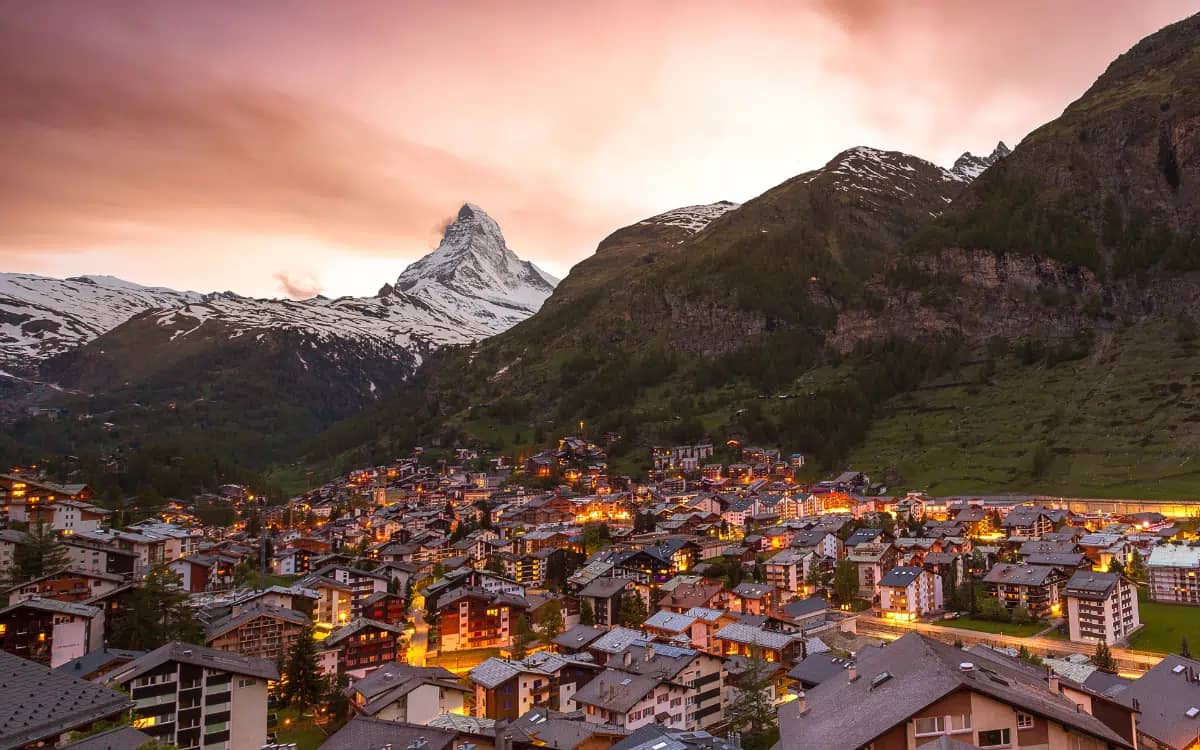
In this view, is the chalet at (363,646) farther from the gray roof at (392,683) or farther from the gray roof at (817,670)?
the gray roof at (817,670)

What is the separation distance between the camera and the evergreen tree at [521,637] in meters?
60.7

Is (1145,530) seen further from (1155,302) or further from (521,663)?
(1155,302)

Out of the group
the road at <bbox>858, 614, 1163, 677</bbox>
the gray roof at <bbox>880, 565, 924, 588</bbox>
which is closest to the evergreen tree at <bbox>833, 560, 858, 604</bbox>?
the gray roof at <bbox>880, 565, 924, 588</bbox>

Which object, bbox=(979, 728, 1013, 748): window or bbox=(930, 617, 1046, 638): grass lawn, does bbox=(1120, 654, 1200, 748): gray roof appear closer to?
bbox=(930, 617, 1046, 638): grass lawn

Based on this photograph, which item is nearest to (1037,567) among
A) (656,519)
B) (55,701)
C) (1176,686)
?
(1176,686)

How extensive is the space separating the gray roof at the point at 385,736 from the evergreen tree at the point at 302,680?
23717 millimetres

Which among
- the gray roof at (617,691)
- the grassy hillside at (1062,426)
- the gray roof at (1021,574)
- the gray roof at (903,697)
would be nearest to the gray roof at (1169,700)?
the gray roof at (903,697)

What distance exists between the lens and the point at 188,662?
126ft

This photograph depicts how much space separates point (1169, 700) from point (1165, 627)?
94.6 feet

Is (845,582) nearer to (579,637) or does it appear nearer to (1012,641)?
(1012,641)

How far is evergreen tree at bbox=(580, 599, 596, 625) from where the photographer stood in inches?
2645

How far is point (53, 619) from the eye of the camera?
46.8 metres

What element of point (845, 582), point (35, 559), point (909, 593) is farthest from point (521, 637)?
point (35, 559)

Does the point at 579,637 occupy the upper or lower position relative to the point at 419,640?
upper
